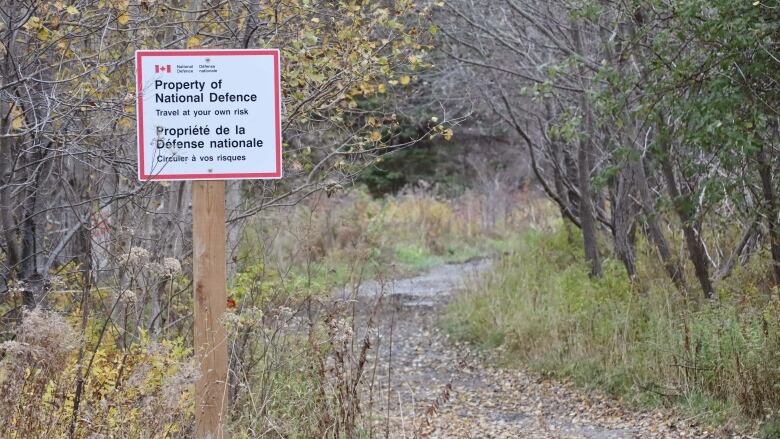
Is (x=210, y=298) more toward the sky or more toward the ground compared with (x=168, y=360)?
more toward the sky

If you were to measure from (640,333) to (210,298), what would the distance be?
16.1 feet

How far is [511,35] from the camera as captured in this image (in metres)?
10.8

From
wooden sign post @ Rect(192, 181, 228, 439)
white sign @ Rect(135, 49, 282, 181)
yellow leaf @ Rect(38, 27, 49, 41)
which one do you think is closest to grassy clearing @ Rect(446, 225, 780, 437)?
wooden sign post @ Rect(192, 181, 228, 439)

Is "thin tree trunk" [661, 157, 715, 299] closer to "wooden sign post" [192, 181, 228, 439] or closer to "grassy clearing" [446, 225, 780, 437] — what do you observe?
"grassy clearing" [446, 225, 780, 437]

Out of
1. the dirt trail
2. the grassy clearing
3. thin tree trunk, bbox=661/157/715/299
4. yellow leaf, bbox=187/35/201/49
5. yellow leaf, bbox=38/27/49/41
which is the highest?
yellow leaf, bbox=187/35/201/49

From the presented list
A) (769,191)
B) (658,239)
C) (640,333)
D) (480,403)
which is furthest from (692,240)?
(480,403)

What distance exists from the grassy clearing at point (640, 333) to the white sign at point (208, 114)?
12.2 ft

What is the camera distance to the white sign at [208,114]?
14.0ft

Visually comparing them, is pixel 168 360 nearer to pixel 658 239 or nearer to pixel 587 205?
pixel 658 239

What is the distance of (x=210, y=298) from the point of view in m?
4.37

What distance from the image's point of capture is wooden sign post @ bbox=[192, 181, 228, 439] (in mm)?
4336

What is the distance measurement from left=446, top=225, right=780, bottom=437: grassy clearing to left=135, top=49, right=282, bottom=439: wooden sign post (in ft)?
11.8

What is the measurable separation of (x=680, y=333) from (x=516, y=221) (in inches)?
499

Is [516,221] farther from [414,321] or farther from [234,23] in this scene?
[234,23]
